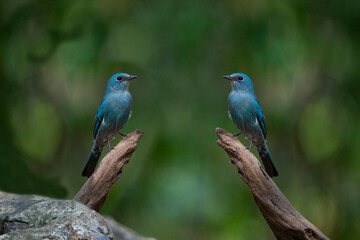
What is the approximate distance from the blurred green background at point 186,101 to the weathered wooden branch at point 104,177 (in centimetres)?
221

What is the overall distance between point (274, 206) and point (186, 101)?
9.46 ft

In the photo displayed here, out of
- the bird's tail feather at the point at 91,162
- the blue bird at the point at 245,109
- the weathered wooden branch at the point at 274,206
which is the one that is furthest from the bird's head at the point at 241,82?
the bird's tail feather at the point at 91,162

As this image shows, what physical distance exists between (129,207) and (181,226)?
2.13ft

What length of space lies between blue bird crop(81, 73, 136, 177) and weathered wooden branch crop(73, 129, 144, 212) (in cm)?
15

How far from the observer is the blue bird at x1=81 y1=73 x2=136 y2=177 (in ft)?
12.4

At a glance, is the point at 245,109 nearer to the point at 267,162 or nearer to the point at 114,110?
the point at 267,162

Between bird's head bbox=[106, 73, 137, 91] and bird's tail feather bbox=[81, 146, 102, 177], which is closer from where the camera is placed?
bird's head bbox=[106, 73, 137, 91]

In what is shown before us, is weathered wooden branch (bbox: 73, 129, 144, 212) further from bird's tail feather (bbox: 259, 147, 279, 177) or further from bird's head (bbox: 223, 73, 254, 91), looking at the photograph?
bird's tail feather (bbox: 259, 147, 279, 177)

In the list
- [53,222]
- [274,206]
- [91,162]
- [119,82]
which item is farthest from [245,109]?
[53,222]

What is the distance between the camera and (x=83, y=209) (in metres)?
2.96

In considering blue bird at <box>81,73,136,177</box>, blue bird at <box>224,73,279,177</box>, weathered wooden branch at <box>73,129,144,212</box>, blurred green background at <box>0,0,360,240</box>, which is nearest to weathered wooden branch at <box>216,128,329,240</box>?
blue bird at <box>224,73,279,177</box>

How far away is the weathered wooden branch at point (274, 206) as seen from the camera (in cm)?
339

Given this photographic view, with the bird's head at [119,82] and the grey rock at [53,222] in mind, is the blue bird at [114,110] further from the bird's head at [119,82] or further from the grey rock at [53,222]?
the grey rock at [53,222]

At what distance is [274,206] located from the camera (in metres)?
3.41
